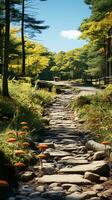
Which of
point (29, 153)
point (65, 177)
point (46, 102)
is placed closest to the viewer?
point (65, 177)

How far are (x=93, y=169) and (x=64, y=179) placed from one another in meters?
0.77

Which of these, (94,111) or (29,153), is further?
(94,111)

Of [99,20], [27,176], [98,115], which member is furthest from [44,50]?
[27,176]

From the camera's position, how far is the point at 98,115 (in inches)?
573

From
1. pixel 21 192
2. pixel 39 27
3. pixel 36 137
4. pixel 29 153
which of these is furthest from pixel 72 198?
Answer: pixel 39 27

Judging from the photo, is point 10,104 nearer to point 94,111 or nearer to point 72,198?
point 94,111

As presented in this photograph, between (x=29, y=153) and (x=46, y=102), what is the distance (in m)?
14.5

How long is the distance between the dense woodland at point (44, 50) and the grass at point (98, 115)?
12.6 feet

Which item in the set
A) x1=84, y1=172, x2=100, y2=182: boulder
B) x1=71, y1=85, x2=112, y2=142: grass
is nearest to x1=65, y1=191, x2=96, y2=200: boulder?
x1=84, y1=172, x2=100, y2=182: boulder

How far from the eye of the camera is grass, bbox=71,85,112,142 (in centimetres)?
1177

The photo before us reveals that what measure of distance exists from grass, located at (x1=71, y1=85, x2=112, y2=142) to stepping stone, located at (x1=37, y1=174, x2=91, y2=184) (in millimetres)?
3007

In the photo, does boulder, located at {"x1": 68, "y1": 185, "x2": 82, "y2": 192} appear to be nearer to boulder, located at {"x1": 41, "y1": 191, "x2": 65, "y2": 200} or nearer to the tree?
boulder, located at {"x1": 41, "y1": 191, "x2": 65, "y2": 200}

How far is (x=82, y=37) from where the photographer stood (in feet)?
124

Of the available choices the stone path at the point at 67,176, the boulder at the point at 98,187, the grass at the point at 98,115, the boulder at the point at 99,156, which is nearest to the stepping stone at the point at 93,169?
the stone path at the point at 67,176
